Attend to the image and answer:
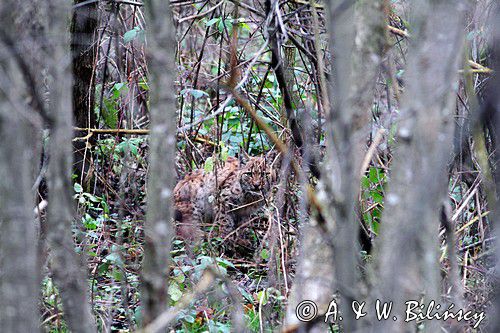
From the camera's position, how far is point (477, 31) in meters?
4.16

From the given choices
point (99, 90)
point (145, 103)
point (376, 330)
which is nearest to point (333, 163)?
point (376, 330)

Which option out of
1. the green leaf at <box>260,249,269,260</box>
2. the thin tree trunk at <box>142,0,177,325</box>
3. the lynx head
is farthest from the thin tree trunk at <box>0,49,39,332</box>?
the lynx head

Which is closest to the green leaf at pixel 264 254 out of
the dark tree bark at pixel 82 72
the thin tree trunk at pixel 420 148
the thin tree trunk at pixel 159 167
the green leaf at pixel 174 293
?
the green leaf at pixel 174 293

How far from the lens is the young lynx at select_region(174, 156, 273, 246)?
563cm

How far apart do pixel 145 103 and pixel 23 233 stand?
4.33 meters

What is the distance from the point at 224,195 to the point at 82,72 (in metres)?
1.68

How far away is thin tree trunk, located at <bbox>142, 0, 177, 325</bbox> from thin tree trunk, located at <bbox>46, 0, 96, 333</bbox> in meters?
0.20

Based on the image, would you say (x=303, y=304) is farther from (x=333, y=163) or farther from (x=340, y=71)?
(x=340, y=71)

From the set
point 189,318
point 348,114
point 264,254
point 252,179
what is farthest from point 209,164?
point 348,114

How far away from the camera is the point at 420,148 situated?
1.65m

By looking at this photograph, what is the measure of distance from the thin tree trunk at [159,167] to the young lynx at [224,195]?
3.62 meters

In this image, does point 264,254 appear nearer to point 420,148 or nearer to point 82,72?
Result: point 82,72

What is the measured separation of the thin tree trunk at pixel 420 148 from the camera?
1.62 meters

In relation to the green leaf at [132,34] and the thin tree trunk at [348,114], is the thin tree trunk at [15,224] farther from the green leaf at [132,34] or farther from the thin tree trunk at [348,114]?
the green leaf at [132,34]
